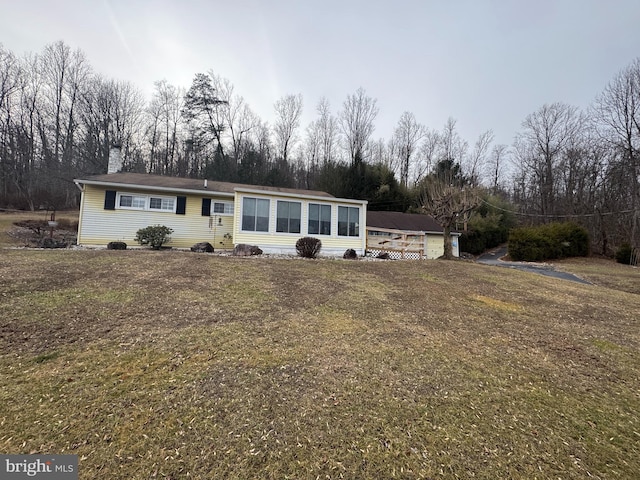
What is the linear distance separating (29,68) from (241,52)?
25208 mm

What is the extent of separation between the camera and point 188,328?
413cm

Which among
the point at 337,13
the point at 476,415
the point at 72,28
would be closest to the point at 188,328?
the point at 476,415

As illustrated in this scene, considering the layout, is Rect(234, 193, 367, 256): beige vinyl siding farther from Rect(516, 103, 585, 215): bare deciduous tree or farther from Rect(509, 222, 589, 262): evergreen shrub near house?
Rect(516, 103, 585, 215): bare deciduous tree

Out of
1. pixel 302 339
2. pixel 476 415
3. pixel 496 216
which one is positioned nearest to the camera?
pixel 476 415

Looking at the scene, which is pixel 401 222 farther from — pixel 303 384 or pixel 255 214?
pixel 303 384

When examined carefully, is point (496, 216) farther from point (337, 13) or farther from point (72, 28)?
point (72, 28)

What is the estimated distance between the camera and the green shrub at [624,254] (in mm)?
19567

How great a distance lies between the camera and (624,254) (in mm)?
19844

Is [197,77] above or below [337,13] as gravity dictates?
above

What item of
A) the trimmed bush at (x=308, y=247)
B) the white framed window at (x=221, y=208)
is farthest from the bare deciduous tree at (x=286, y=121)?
the trimmed bush at (x=308, y=247)

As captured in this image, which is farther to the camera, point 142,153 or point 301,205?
point 142,153

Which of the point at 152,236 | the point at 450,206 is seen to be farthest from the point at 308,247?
the point at 450,206

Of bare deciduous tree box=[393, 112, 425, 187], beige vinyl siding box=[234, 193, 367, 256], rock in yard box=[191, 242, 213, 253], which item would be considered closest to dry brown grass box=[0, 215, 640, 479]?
rock in yard box=[191, 242, 213, 253]

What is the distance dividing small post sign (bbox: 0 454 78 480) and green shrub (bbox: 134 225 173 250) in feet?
38.4
